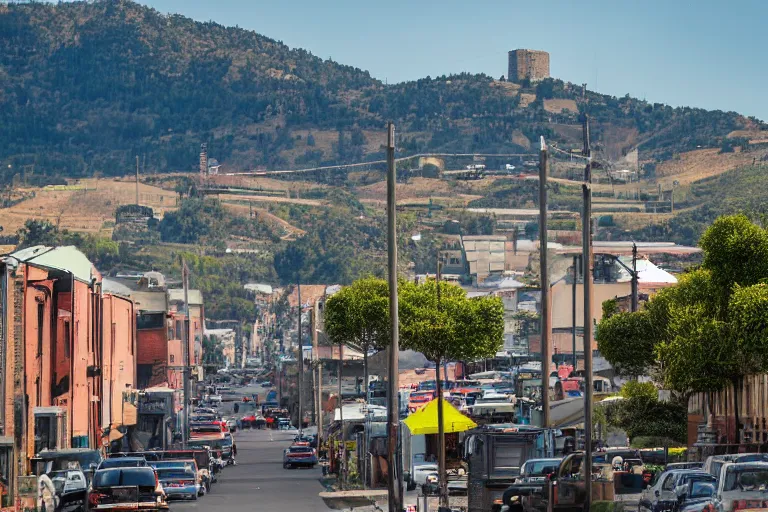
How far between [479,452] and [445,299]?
71.4 ft

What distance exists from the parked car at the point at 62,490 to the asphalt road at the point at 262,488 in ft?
15.5

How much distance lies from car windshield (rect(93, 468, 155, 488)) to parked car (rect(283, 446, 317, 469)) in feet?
122

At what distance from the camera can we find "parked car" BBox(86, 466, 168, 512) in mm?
43250

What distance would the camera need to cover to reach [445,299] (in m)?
64.4

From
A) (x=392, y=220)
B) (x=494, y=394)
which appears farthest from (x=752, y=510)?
(x=494, y=394)

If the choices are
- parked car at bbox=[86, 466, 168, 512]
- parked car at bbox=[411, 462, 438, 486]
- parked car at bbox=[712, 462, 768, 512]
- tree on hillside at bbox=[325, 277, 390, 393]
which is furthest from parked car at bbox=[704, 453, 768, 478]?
tree on hillside at bbox=[325, 277, 390, 393]

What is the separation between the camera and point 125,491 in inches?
1714

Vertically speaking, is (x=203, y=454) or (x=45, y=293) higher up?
(x=45, y=293)

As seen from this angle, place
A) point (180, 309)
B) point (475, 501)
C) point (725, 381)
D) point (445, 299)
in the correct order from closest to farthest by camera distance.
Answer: point (475, 501)
point (725, 381)
point (445, 299)
point (180, 309)

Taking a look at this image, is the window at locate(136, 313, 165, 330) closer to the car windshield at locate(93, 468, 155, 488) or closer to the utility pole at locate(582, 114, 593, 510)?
the car windshield at locate(93, 468, 155, 488)

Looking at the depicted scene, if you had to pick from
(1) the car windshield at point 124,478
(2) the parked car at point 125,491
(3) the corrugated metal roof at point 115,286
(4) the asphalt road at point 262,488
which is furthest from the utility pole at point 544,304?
(3) the corrugated metal roof at point 115,286

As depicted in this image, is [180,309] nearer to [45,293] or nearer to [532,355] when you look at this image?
[532,355]

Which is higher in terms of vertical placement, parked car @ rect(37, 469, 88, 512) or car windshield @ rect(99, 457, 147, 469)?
car windshield @ rect(99, 457, 147, 469)

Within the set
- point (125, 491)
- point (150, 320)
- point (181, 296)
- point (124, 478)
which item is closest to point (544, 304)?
point (124, 478)
